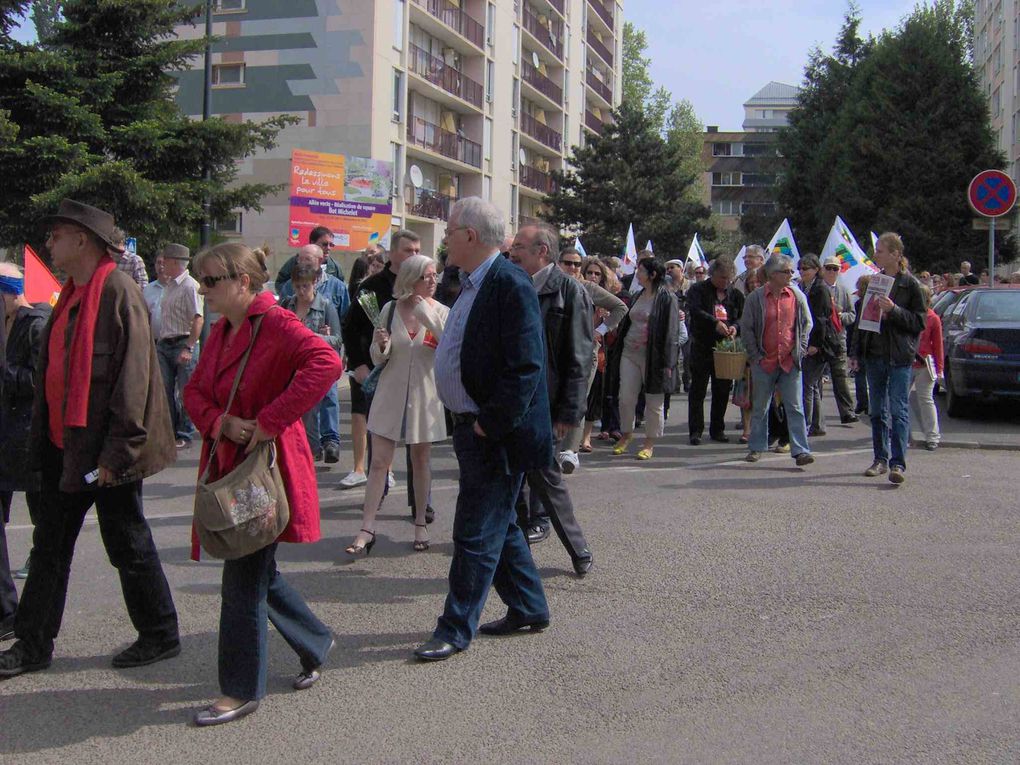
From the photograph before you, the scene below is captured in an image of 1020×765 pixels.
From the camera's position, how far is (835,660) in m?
4.68

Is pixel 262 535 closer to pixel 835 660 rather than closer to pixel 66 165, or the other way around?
pixel 835 660

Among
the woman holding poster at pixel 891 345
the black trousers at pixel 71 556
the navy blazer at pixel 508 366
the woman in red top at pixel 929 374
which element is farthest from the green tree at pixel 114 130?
the navy blazer at pixel 508 366

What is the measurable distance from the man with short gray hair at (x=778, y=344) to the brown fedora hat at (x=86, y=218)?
264 inches

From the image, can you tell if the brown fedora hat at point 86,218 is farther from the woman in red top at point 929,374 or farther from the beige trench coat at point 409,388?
the woman in red top at point 929,374

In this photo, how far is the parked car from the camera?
13.1 metres

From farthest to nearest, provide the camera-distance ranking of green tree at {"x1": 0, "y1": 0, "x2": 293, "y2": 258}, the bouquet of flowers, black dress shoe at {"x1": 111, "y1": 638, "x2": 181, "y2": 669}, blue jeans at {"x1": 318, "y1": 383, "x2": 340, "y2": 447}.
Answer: green tree at {"x1": 0, "y1": 0, "x2": 293, "y2": 258} < blue jeans at {"x1": 318, "y1": 383, "x2": 340, "y2": 447} < the bouquet of flowers < black dress shoe at {"x1": 111, "y1": 638, "x2": 181, "y2": 669}

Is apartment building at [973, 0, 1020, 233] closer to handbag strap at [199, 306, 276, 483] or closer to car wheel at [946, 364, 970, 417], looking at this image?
car wheel at [946, 364, 970, 417]

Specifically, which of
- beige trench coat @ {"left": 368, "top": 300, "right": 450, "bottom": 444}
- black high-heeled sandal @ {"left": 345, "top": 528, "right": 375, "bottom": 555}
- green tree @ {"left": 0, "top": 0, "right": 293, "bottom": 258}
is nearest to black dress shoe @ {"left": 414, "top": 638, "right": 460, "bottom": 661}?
black high-heeled sandal @ {"left": 345, "top": 528, "right": 375, "bottom": 555}

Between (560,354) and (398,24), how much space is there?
34.6m

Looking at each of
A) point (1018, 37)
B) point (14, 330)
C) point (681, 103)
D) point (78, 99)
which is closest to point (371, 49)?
point (78, 99)

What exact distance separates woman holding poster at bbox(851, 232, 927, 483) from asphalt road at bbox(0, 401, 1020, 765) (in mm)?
1164

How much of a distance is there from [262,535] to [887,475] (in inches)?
271

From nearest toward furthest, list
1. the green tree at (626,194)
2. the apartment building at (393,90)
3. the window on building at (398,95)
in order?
the apartment building at (393,90) → the window on building at (398,95) → the green tree at (626,194)

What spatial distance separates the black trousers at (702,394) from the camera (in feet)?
38.1
